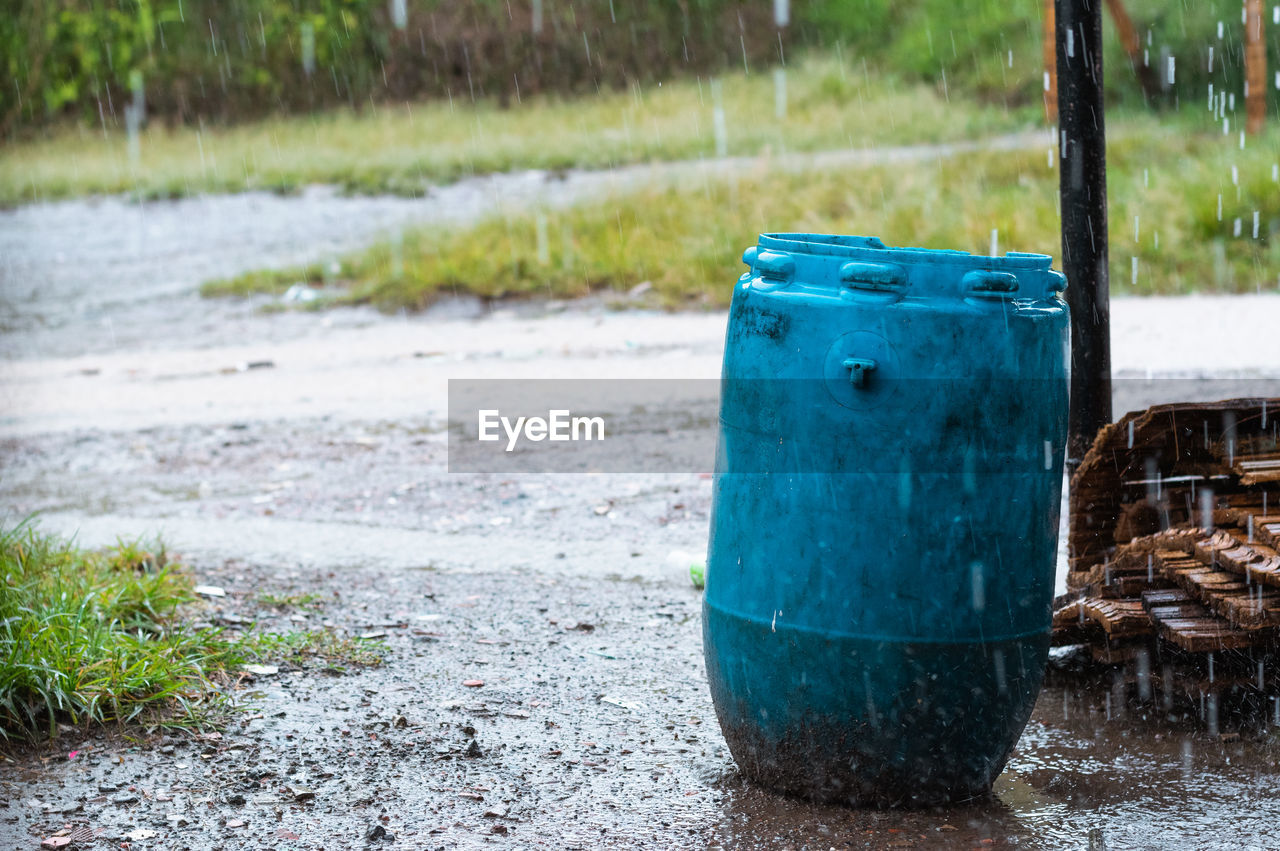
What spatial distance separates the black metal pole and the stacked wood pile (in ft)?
1.16

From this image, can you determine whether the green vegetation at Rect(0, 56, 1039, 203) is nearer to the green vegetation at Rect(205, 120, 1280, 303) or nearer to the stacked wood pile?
the green vegetation at Rect(205, 120, 1280, 303)

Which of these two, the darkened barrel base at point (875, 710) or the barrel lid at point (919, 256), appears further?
the darkened barrel base at point (875, 710)

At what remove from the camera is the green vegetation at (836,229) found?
464 inches

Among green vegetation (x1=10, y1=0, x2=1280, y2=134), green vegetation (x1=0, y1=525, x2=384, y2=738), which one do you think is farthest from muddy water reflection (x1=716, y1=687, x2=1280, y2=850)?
green vegetation (x1=10, y1=0, x2=1280, y2=134)

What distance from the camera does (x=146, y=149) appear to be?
20250 mm

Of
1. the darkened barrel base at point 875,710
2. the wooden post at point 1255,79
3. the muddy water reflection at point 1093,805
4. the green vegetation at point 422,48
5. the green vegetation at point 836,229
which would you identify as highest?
the green vegetation at point 422,48

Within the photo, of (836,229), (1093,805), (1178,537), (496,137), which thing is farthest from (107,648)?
(496,137)

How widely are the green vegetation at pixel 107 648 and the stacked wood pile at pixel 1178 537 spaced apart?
216cm

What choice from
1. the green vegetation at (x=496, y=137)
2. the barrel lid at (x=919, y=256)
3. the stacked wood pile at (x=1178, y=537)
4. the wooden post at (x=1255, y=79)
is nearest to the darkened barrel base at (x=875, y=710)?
the stacked wood pile at (x=1178, y=537)

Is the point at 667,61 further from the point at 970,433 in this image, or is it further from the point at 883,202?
the point at 970,433

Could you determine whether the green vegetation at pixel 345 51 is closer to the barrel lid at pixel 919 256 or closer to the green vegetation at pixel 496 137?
the green vegetation at pixel 496 137

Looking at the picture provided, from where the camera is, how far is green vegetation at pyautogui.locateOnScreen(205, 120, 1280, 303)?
38.6 ft

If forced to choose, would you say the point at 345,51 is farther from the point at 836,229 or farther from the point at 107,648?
the point at 107,648

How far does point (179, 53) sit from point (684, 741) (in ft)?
72.9
